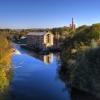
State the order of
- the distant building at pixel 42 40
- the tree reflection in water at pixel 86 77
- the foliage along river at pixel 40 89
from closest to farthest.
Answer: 1. the foliage along river at pixel 40 89
2. the tree reflection in water at pixel 86 77
3. the distant building at pixel 42 40

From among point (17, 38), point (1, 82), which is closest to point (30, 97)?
point (1, 82)

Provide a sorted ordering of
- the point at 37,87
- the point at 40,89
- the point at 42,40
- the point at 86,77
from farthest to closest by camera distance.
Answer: the point at 42,40 → the point at 37,87 → the point at 40,89 → the point at 86,77

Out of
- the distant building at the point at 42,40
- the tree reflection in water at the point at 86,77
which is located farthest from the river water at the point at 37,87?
the distant building at the point at 42,40

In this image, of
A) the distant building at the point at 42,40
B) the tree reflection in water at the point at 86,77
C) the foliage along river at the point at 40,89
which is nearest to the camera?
the foliage along river at the point at 40,89

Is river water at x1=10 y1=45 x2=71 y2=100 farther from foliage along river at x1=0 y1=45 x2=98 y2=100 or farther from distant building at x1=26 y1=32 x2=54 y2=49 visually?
distant building at x1=26 y1=32 x2=54 y2=49

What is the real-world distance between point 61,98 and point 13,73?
7201mm

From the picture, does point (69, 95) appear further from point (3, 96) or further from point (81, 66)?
point (3, 96)

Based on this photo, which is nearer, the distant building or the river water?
the river water

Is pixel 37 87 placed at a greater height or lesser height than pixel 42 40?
lesser

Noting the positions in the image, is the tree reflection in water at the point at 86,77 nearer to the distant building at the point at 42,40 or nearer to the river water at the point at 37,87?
the river water at the point at 37,87

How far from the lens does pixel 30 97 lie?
13.5 metres

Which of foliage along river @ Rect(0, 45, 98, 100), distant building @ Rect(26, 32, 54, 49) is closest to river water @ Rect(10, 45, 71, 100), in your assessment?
foliage along river @ Rect(0, 45, 98, 100)

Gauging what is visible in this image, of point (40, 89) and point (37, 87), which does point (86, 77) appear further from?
point (37, 87)

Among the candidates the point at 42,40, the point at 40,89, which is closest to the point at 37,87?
the point at 40,89
